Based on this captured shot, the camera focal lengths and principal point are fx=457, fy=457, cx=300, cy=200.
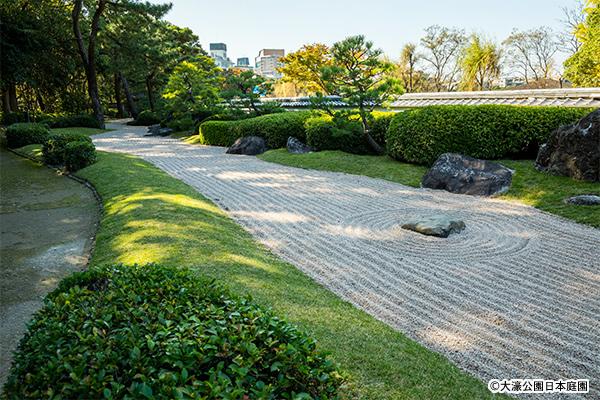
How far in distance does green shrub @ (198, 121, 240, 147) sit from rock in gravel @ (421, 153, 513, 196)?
9469mm

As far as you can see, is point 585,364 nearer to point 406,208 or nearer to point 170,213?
point 406,208

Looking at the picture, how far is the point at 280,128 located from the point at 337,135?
3.08 meters

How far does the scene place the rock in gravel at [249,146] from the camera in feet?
50.4

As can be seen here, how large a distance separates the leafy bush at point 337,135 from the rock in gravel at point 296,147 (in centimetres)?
20

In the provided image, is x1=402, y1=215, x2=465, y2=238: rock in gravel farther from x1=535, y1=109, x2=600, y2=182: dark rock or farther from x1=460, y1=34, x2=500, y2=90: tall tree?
x1=460, y1=34, x2=500, y2=90: tall tree

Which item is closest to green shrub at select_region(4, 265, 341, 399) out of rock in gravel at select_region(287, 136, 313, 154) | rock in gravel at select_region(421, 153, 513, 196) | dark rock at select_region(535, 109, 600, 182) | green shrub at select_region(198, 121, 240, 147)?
rock in gravel at select_region(421, 153, 513, 196)

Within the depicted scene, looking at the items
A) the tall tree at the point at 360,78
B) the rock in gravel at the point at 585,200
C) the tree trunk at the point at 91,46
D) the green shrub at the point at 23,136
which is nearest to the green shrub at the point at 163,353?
the rock in gravel at the point at 585,200

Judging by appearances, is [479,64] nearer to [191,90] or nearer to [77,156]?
[191,90]

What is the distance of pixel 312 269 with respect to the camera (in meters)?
5.09

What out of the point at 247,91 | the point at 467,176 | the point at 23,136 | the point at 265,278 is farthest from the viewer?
the point at 247,91

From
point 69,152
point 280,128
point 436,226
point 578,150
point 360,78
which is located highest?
point 360,78

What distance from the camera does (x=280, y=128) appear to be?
1533 cm

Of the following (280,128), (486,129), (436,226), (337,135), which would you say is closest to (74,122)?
(280,128)

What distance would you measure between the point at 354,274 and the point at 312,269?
0.48 meters
